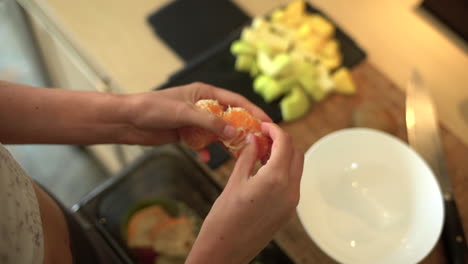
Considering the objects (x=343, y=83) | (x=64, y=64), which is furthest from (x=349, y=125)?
(x=64, y=64)

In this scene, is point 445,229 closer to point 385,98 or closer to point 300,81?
point 385,98

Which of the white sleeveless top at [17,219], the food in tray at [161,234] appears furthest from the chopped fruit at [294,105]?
the white sleeveless top at [17,219]

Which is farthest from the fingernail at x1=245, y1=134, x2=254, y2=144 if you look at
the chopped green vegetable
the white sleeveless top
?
the chopped green vegetable

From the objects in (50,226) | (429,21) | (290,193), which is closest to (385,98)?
(429,21)

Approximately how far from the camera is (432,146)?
976mm

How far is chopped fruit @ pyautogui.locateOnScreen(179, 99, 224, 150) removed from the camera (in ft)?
2.48

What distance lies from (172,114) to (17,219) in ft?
0.92

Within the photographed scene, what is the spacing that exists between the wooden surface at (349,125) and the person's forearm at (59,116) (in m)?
0.30

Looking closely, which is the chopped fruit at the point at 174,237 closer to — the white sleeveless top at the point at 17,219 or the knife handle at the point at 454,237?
the white sleeveless top at the point at 17,219

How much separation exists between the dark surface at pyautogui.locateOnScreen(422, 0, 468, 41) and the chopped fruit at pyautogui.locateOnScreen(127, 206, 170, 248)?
905 mm

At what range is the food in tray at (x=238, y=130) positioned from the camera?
72 centimetres

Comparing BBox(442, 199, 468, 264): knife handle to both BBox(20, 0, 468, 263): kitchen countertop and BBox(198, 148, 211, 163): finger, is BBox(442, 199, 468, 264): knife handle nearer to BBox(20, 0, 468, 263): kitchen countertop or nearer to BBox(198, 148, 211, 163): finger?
BBox(20, 0, 468, 263): kitchen countertop

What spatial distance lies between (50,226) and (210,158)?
37 cm

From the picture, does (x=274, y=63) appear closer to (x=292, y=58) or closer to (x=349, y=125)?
(x=292, y=58)
